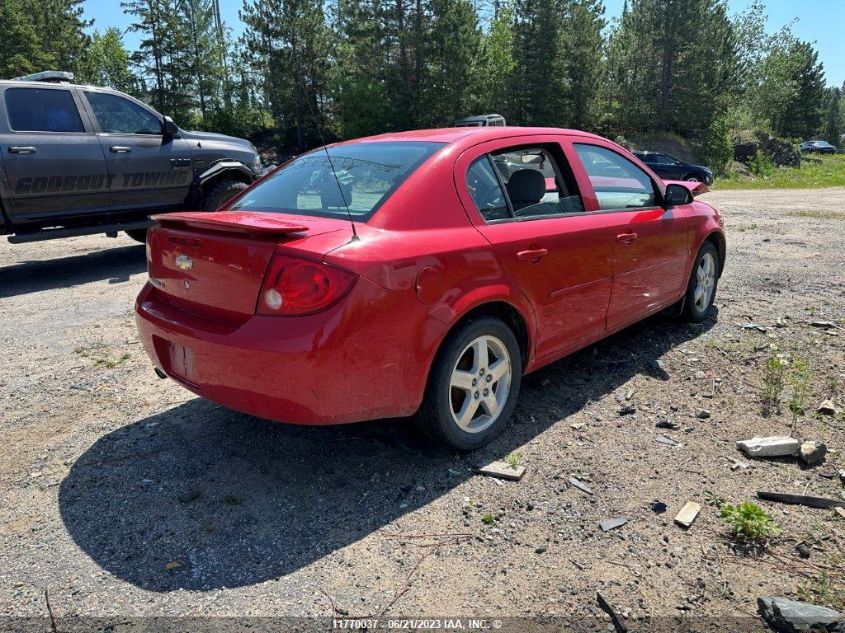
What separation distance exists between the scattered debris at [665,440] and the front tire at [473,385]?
83cm

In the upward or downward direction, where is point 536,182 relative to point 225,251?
upward

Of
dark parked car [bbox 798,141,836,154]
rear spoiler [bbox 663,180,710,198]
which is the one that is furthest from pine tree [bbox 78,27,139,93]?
dark parked car [bbox 798,141,836,154]

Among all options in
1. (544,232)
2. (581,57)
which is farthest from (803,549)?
(581,57)

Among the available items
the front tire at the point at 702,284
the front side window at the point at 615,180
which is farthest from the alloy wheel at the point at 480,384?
the front tire at the point at 702,284

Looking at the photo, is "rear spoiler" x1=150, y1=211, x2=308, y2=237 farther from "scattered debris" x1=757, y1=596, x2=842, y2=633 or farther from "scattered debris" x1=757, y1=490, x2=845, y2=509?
"scattered debris" x1=757, y1=490, x2=845, y2=509

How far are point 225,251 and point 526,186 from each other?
179 centimetres

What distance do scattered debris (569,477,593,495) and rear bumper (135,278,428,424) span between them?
0.85m

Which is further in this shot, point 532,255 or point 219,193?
point 219,193

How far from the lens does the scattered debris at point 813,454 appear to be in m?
3.23

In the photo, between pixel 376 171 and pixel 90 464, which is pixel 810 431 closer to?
pixel 376 171

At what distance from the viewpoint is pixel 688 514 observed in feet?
9.15

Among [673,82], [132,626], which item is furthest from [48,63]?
[132,626]

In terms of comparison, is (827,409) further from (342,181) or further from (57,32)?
(57,32)

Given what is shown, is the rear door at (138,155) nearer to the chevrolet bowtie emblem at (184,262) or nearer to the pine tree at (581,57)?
the chevrolet bowtie emblem at (184,262)
